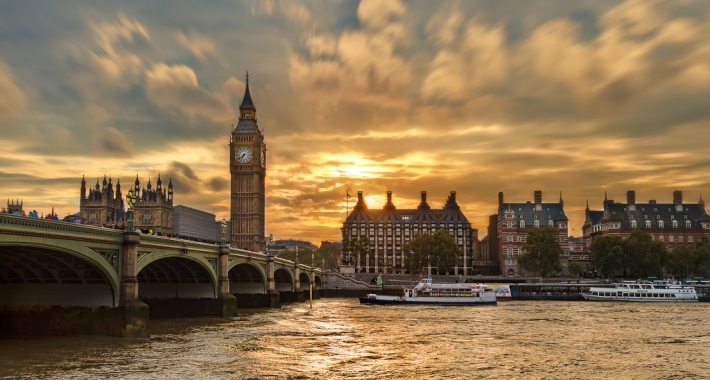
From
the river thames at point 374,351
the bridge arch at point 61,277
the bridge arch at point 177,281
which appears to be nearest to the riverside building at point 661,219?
the river thames at point 374,351

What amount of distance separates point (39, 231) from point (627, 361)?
117ft

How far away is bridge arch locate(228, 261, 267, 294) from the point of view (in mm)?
85250

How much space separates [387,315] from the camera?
7694 centimetres

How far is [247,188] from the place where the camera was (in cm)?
19438

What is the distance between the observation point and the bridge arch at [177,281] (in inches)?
2557

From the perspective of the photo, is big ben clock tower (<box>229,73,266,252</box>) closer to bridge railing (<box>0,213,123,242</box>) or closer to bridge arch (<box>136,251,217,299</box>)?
bridge arch (<box>136,251,217,299</box>)

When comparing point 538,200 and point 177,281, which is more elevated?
point 538,200

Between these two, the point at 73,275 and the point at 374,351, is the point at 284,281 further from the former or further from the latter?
the point at 374,351

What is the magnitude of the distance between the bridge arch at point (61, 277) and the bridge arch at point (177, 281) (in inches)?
630

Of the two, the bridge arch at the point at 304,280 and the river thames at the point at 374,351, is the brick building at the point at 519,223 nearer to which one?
the bridge arch at the point at 304,280

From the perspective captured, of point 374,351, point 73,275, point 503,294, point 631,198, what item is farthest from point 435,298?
point 631,198

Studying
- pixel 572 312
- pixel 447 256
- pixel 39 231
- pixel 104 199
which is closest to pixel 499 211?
pixel 447 256

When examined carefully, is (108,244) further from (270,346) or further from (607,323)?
(607,323)

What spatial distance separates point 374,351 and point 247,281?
4798 cm
